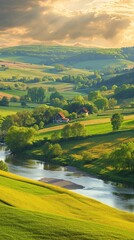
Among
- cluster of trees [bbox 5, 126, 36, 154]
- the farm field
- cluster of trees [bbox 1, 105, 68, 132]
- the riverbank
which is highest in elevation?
Result: cluster of trees [bbox 1, 105, 68, 132]

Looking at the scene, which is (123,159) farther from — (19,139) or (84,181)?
(19,139)

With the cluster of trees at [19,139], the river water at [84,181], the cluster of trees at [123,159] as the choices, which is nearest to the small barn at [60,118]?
the cluster of trees at [19,139]

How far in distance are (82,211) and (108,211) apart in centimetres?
577

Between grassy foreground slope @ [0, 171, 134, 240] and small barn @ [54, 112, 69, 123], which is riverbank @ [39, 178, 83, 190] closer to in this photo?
grassy foreground slope @ [0, 171, 134, 240]

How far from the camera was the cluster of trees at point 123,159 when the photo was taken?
357 feet

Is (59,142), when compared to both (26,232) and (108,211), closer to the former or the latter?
(108,211)

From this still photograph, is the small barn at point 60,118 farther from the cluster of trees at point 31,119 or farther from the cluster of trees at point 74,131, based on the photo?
the cluster of trees at point 74,131

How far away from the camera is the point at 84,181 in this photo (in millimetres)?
102688

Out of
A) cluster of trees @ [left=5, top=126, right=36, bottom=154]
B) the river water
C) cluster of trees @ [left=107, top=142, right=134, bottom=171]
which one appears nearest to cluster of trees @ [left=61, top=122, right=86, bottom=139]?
cluster of trees @ [left=5, top=126, right=36, bottom=154]

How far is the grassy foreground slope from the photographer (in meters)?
42.3

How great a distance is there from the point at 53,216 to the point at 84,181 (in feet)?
183

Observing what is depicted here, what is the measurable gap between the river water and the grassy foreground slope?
13179 mm

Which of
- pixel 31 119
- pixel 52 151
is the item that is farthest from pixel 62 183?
pixel 31 119

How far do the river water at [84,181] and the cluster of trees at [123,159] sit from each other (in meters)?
7.27
